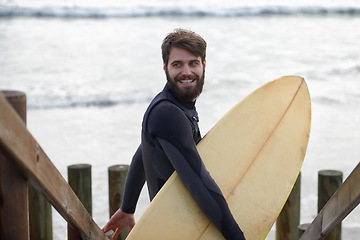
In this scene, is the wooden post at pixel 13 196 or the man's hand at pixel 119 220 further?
the man's hand at pixel 119 220

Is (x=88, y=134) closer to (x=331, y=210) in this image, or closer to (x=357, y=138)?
(x=357, y=138)

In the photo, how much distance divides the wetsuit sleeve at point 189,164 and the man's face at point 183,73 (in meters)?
0.16

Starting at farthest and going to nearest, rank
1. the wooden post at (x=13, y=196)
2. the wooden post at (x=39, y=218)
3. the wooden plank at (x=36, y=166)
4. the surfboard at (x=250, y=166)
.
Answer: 1. the wooden post at (x=39, y=218)
2. the surfboard at (x=250, y=166)
3. the wooden post at (x=13, y=196)
4. the wooden plank at (x=36, y=166)

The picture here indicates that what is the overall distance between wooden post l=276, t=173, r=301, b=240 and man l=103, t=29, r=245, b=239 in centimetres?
95

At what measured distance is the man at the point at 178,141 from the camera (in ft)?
5.58

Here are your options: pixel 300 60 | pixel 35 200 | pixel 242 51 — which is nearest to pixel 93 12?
pixel 242 51

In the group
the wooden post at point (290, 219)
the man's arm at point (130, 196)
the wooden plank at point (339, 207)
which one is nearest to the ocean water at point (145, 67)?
the wooden post at point (290, 219)

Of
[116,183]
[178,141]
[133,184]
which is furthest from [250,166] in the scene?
[116,183]

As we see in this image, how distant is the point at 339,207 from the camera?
1.72 meters

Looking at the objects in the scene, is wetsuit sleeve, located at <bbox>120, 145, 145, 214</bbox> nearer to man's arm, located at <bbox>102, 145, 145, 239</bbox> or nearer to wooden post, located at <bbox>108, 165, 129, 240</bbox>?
man's arm, located at <bbox>102, 145, 145, 239</bbox>

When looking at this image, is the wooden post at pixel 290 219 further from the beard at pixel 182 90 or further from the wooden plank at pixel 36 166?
the wooden plank at pixel 36 166

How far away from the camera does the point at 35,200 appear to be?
8.86 feet

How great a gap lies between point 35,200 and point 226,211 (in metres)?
1.41

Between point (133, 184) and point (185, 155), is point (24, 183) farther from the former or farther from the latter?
point (133, 184)
